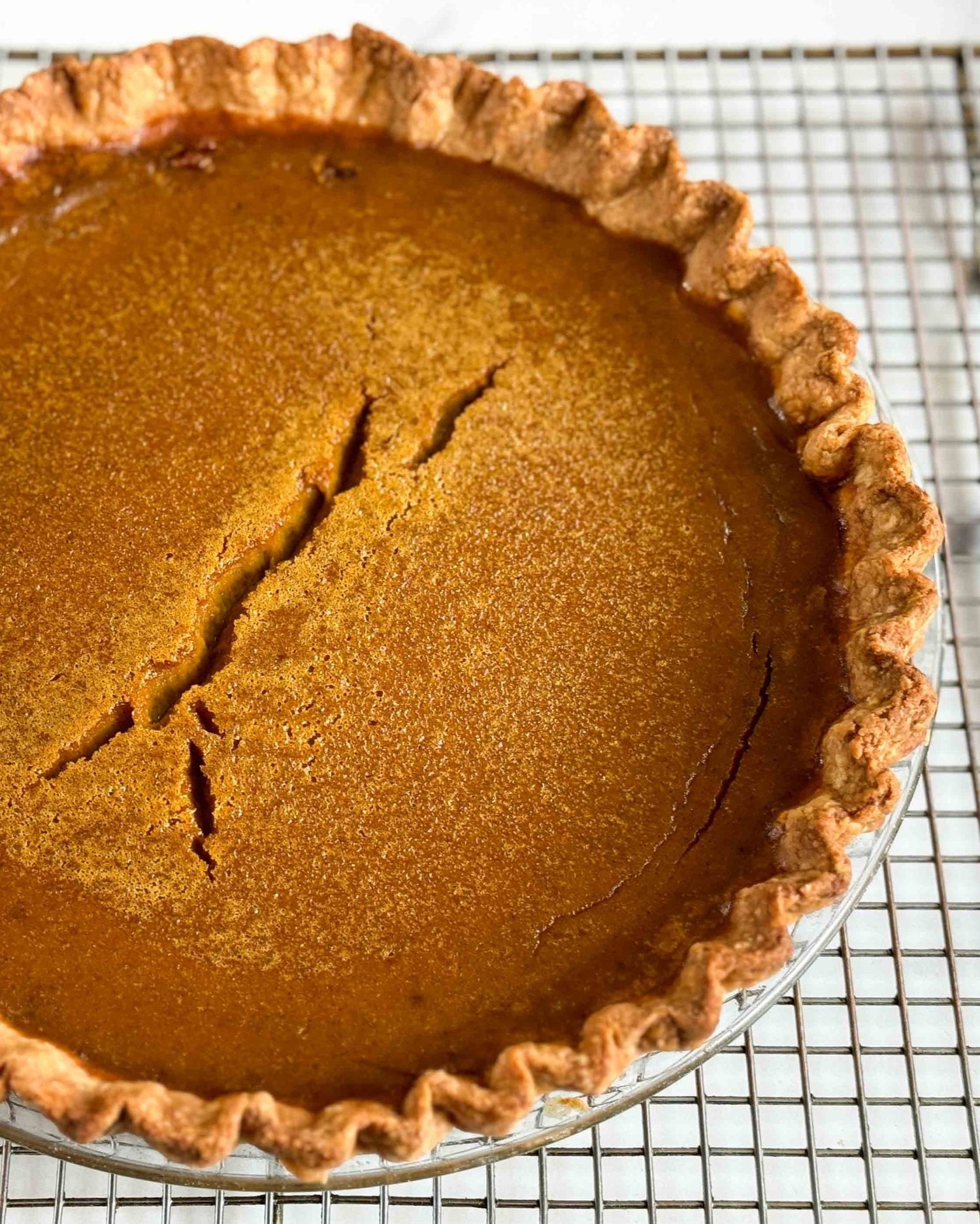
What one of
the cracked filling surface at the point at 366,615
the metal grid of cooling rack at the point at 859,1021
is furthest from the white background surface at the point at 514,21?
the cracked filling surface at the point at 366,615

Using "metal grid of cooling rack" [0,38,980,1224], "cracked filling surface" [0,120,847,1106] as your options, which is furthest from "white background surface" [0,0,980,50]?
"cracked filling surface" [0,120,847,1106]

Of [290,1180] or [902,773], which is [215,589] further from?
[902,773]

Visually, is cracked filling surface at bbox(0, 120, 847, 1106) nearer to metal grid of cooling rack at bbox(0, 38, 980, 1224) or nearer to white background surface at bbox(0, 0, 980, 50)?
metal grid of cooling rack at bbox(0, 38, 980, 1224)

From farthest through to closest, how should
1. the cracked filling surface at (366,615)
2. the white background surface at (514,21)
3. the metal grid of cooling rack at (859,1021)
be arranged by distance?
the white background surface at (514,21) < the metal grid of cooling rack at (859,1021) < the cracked filling surface at (366,615)

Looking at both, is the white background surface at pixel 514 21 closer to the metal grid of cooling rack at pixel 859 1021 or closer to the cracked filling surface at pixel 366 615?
the metal grid of cooling rack at pixel 859 1021

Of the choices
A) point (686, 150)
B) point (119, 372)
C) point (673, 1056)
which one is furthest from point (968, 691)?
point (119, 372)

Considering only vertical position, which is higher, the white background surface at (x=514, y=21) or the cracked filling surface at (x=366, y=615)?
the white background surface at (x=514, y=21)
